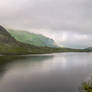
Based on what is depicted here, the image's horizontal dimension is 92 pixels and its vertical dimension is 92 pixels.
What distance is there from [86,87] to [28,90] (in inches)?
551

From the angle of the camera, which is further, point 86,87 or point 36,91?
point 36,91

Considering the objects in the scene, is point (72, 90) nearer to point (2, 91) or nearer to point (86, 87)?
point (86, 87)

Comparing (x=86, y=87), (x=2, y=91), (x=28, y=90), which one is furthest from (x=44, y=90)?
(x=86, y=87)

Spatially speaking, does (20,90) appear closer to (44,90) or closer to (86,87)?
(44,90)

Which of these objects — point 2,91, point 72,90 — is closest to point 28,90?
point 2,91

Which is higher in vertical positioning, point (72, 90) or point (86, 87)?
point (86, 87)

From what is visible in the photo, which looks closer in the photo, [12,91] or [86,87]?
[86,87]

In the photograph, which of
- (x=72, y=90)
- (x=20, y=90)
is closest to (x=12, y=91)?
(x=20, y=90)

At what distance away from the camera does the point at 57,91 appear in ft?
80.9

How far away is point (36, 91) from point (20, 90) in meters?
3.76

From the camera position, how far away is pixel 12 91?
80.2ft

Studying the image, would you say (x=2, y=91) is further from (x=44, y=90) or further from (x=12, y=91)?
(x=44, y=90)

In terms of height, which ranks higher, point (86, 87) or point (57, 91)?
point (86, 87)

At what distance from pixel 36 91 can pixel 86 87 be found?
1225cm
